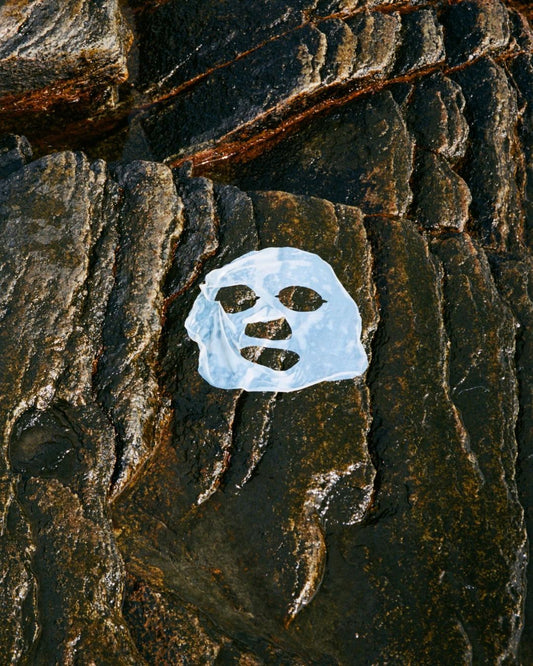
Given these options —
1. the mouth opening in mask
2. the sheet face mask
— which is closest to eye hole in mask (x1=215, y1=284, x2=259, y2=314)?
the sheet face mask

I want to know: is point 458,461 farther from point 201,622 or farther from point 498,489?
point 201,622

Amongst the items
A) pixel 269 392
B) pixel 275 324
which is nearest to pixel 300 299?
pixel 275 324

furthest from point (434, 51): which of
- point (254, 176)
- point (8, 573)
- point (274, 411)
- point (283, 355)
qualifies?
point (8, 573)

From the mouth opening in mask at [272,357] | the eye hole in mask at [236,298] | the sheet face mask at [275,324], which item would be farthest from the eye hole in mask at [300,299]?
the mouth opening in mask at [272,357]

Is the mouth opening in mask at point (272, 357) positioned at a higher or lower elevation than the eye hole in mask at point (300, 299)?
lower

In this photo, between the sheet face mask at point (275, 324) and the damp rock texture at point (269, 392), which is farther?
the sheet face mask at point (275, 324)

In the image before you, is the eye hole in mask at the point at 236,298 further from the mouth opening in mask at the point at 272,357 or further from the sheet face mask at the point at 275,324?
the mouth opening in mask at the point at 272,357
